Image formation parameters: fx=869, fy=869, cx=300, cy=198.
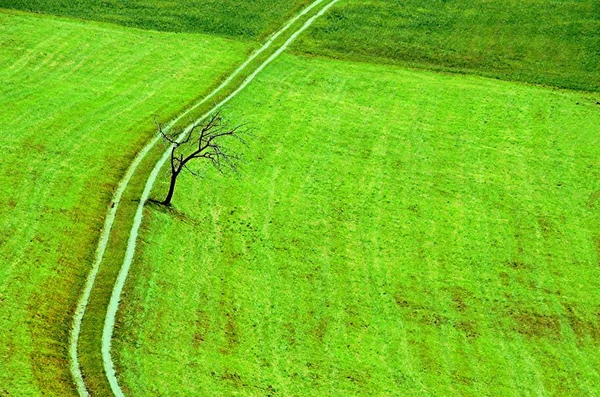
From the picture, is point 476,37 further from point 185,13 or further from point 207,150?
point 207,150

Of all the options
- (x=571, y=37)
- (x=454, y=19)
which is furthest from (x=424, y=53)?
(x=571, y=37)

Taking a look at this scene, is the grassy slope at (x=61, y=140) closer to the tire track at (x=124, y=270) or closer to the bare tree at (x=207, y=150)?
the tire track at (x=124, y=270)

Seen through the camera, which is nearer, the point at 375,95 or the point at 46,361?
the point at 46,361

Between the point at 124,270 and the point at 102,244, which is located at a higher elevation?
the point at 102,244

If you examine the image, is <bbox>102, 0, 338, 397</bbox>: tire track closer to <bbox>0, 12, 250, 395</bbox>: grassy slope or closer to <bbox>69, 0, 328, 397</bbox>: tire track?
<bbox>69, 0, 328, 397</bbox>: tire track

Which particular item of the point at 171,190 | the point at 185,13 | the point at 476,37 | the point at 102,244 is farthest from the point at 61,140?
the point at 476,37

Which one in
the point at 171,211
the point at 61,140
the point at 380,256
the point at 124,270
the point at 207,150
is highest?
the point at 61,140

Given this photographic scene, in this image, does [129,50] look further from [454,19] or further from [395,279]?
[395,279]

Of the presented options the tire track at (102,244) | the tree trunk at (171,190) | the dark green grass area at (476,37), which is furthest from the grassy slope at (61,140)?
the dark green grass area at (476,37)
